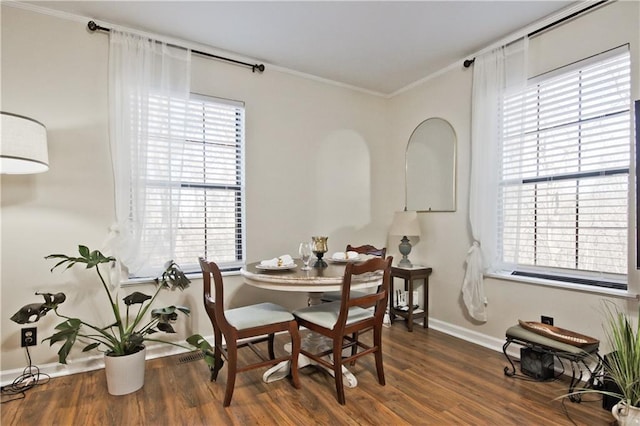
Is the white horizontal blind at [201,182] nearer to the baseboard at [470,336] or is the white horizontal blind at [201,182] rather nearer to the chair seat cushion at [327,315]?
the chair seat cushion at [327,315]

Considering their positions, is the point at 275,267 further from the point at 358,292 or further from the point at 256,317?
the point at 358,292

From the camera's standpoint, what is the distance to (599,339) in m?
2.29

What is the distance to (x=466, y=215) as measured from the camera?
3258 millimetres

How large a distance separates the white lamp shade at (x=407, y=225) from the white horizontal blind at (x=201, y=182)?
1614mm

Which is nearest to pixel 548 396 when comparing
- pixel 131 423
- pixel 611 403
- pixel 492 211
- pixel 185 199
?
pixel 611 403

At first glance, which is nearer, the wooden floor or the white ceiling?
the wooden floor

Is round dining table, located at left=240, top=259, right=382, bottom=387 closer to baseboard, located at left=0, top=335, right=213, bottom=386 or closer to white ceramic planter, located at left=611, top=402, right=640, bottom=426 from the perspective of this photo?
baseboard, located at left=0, top=335, right=213, bottom=386

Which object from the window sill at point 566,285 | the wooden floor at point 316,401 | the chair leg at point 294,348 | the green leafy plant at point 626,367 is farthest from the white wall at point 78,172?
the green leafy plant at point 626,367

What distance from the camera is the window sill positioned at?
Answer: 2186 millimetres

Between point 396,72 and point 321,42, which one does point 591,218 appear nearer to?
point 396,72

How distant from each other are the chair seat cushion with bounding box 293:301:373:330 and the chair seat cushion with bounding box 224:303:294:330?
0.39 ft

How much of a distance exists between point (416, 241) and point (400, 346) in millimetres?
1242

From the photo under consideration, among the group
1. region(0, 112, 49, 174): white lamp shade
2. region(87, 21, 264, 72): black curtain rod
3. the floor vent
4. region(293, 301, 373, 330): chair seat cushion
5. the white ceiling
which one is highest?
the white ceiling

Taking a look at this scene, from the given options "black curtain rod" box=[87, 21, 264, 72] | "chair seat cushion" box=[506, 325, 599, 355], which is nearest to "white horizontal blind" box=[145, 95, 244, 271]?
"black curtain rod" box=[87, 21, 264, 72]
